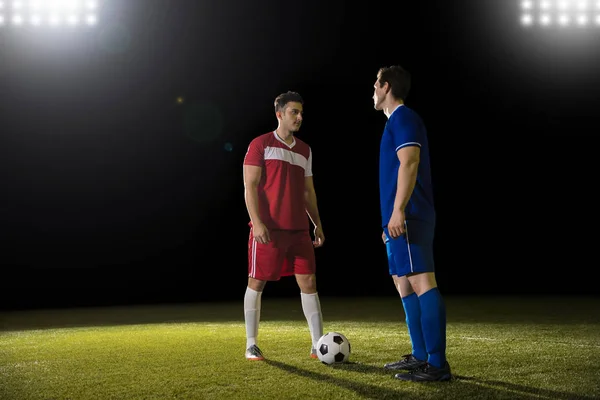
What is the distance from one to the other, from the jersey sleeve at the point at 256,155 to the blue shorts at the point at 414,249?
1.06 m

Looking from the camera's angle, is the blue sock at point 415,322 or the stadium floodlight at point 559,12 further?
the stadium floodlight at point 559,12

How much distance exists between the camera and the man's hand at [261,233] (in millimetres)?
3182

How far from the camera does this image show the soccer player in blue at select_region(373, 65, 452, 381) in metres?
2.50

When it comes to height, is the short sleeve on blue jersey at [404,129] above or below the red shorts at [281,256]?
above

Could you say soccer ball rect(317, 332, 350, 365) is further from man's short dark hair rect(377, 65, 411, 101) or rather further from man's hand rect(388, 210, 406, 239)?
man's short dark hair rect(377, 65, 411, 101)

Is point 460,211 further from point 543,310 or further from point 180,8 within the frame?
point 180,8

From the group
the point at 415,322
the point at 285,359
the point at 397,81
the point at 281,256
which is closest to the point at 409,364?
the point at 415,322

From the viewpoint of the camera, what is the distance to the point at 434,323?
8.15ft

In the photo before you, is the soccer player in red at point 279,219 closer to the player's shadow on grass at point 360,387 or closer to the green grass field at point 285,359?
the green grass field at point 285,359

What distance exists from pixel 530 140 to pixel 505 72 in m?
1.16

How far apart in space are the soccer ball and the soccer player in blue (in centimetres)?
40

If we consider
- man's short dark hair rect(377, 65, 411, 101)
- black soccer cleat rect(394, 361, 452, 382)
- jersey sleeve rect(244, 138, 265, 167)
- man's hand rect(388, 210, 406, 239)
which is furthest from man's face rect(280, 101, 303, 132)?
black soccer cleat rect(394, 361, 452, 382)

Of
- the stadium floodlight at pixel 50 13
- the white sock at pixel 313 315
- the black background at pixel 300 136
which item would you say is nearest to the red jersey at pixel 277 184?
the white sock at pixel 313 315

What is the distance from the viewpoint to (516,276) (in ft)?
32.0
